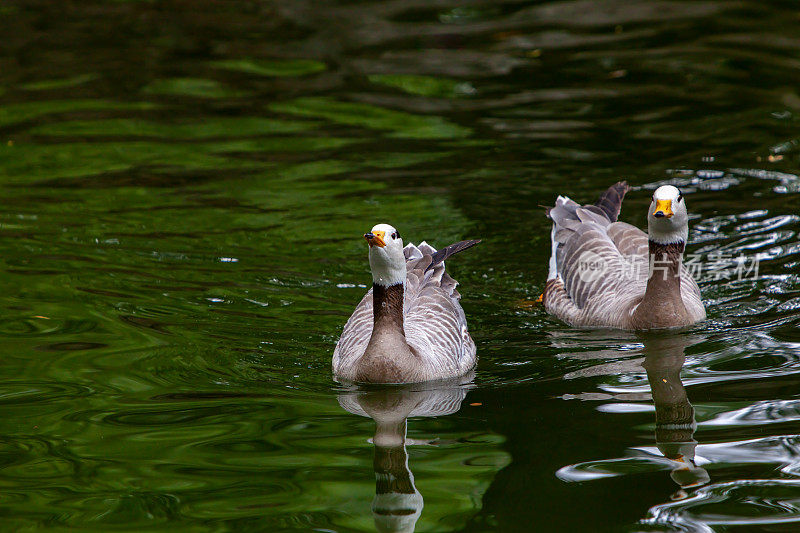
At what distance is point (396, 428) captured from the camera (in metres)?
7.80

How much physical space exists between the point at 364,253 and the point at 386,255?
13.0 feet

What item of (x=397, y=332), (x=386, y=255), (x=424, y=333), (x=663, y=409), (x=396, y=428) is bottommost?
(x=396, y=428)

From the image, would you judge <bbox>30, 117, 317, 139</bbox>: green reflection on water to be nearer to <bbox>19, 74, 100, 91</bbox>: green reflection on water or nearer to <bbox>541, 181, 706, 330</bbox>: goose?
<bbox>19, 74, 100, 91</bbox>: green reflection on water

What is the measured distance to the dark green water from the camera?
6.82 m

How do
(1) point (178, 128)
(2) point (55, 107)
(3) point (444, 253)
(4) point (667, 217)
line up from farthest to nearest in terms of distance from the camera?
(2) point (55, 107)
(1) point (178, 128)
(3) point (444, 253)
(4) point (667, 217)

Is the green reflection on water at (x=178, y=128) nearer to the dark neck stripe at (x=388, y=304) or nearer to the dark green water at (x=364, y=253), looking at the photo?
the dark green water at (x=364, y=253)

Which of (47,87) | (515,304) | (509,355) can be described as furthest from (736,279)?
(47,87)

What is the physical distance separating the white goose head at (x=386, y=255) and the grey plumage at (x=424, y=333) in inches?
24.0

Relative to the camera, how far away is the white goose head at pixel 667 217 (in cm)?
918

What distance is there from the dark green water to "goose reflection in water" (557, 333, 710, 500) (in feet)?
0.10

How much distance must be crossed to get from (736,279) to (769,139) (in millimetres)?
4567

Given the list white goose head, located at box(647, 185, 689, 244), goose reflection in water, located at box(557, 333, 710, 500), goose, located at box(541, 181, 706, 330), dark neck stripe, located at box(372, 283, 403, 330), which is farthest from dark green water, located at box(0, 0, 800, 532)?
white goose head, located at box(647, 185, 689, 244)
